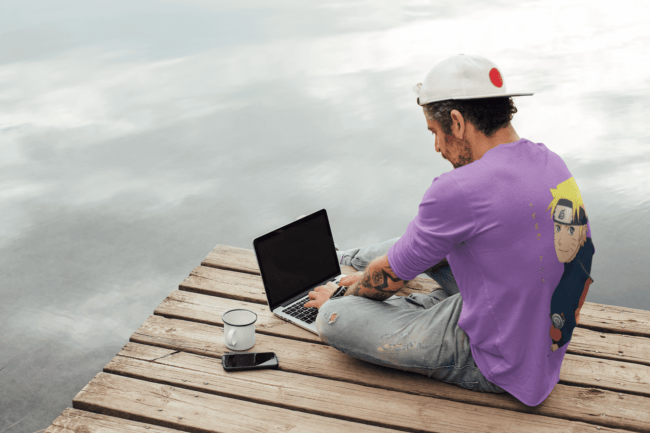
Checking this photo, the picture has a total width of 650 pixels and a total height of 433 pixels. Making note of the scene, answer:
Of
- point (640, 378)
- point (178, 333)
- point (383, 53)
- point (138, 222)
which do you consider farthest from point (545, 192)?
point (383, 53)

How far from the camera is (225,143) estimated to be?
535cm

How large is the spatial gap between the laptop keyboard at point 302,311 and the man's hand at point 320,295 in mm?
32

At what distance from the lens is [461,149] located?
5.93ft

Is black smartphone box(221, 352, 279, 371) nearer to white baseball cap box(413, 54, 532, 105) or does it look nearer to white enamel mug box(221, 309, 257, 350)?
white enamel mug box(221, 309, 257, 350)

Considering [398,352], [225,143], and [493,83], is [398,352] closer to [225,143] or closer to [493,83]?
[493,83]

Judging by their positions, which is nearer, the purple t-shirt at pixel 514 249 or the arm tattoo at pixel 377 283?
the purple t-shirt at pixel 514 249

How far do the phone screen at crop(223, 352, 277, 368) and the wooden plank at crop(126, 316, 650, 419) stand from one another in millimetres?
47

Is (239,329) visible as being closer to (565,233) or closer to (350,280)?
(350,280)

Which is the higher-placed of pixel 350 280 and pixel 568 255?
pixel 568 255

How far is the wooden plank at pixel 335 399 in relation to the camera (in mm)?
1829

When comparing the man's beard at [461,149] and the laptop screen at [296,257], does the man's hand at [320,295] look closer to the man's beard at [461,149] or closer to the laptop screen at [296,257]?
the laptop screen at [296,257]

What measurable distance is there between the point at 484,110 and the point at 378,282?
0.66 m

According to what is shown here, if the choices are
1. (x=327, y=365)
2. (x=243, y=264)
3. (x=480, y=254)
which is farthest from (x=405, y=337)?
(x=243, y=264)

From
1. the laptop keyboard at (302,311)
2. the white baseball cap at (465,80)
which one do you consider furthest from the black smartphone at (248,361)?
the white baseball cap at (465,80)
